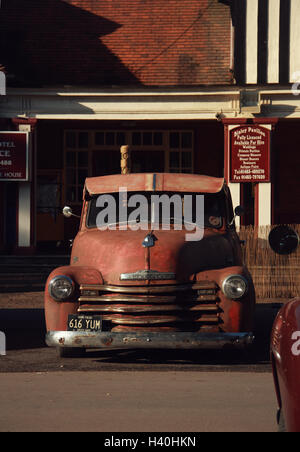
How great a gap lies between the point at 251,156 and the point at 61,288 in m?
12.3

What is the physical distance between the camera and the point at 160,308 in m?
9.61

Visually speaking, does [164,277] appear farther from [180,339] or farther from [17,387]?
[17,387]

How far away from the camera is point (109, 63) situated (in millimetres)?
23453

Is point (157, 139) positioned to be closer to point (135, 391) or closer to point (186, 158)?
point (186, 158)

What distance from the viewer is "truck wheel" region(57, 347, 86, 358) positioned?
33.8ft

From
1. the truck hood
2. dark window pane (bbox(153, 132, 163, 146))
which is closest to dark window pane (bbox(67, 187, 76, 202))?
dark window pane (bbox(153, 132, 163, 146))

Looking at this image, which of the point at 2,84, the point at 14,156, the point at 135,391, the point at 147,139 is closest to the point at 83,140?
the point at 147,139

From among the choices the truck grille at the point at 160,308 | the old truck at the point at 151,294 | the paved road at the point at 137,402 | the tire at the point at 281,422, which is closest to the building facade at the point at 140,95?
the old truck at the point at 151,294

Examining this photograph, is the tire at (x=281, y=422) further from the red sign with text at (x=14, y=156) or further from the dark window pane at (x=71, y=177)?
the dark window pane at (x=71, y=177)

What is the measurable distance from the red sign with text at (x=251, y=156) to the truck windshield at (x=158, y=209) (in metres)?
10.2

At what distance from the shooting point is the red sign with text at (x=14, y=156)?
21.5 meters

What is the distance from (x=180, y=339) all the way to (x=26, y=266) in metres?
10.9

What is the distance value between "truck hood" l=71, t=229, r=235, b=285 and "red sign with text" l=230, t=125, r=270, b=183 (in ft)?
35.5
